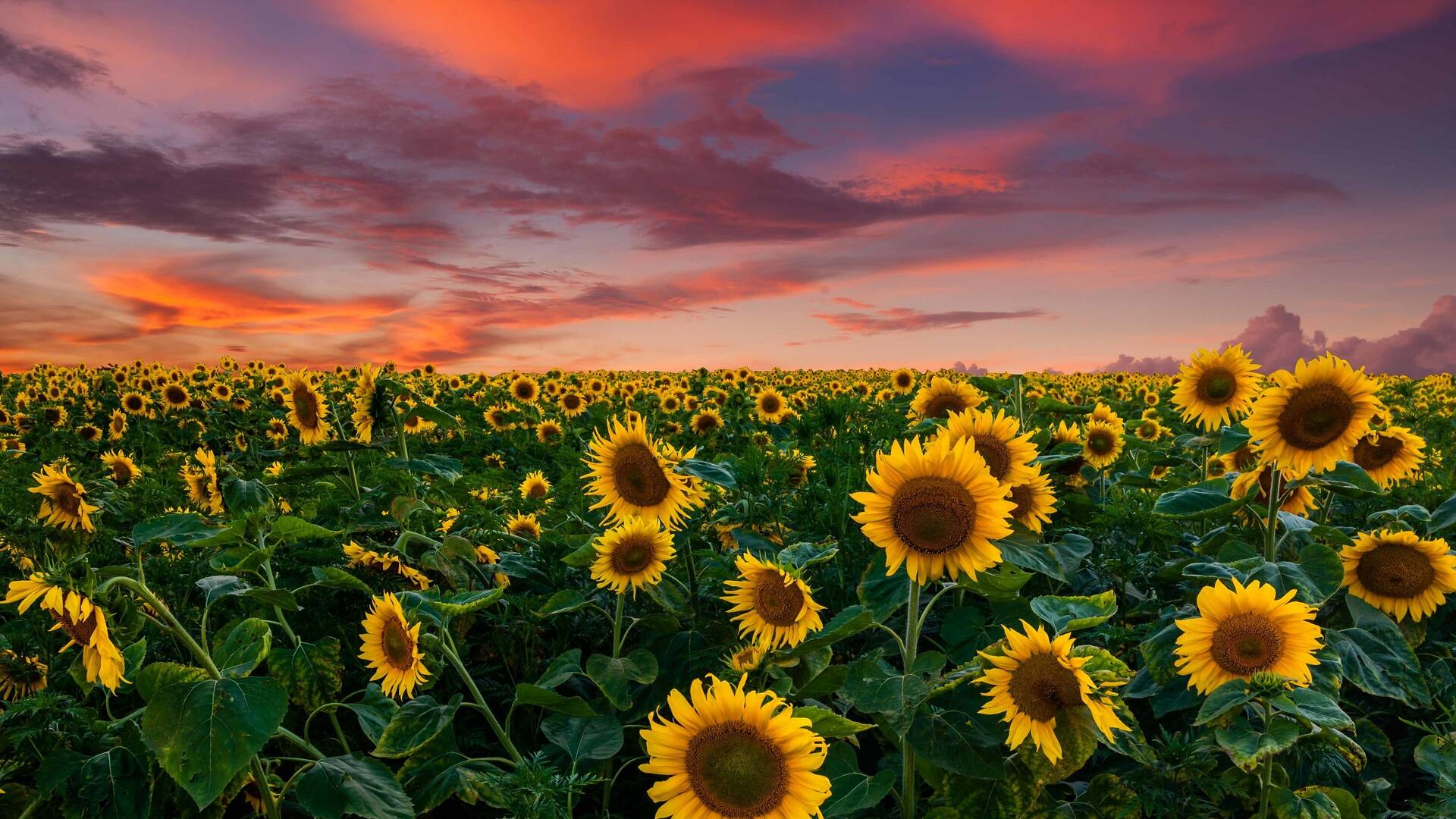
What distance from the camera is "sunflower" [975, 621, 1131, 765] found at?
2197mm

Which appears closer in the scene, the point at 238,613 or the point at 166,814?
the point at 166,814

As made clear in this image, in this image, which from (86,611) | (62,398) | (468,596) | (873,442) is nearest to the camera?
(86,611)

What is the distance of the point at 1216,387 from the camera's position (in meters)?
4.81

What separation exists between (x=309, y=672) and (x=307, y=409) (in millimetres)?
2726

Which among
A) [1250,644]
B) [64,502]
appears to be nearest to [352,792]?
[64,502]

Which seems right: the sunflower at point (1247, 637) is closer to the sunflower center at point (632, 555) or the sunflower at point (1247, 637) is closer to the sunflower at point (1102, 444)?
the sunflower center at point (632, 555)

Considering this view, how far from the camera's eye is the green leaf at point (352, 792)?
2.44 meters

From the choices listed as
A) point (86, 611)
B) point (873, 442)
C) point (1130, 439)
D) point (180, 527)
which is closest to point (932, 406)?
point (873, 442)

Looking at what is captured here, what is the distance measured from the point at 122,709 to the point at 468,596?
195 cm

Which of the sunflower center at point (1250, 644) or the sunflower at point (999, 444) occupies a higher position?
the sunflower at point (999, 444)

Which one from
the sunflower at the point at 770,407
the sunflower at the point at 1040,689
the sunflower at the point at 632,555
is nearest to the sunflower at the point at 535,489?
the sunflower at the point at 632,555

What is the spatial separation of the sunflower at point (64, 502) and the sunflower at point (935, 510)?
355cm

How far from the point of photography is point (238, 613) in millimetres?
4273

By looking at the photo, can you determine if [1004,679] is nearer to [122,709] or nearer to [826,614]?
[826,614]
